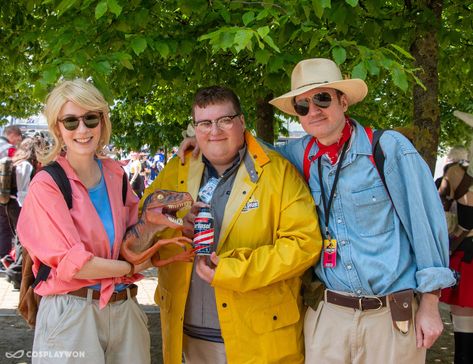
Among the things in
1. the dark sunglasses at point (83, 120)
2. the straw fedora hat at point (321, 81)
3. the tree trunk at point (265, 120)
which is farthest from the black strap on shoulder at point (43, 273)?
the tree trunk at point (265, 120)

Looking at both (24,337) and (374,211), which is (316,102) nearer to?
(374,211)

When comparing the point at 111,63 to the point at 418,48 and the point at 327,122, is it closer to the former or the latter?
the point at 327,122

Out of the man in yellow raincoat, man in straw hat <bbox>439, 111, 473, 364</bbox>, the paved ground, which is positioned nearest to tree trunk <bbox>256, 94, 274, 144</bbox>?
man in straw hat <bbox>439, 111, 473, 364</bbox>

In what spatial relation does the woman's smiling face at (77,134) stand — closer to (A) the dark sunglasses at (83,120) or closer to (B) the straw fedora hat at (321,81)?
(A) the dark sunglasses at (83,120)

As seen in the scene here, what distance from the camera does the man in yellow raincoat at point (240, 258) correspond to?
2.86m

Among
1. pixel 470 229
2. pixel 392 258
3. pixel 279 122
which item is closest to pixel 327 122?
pixel 392 258

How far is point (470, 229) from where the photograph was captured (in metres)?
4.58

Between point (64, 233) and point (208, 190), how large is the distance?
2.86ft

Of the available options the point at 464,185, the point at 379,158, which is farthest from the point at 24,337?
the point at 379,158

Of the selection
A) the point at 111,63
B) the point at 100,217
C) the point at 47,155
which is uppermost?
the point at 111,63

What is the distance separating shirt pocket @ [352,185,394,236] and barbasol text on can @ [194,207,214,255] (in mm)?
726

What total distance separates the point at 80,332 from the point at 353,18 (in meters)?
2.32

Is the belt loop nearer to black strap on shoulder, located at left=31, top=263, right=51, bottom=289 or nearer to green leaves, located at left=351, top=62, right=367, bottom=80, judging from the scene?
black strap on shoulder, located at left=31, top=263, right=51, bottom=289

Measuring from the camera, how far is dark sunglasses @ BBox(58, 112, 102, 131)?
280 centimetres
